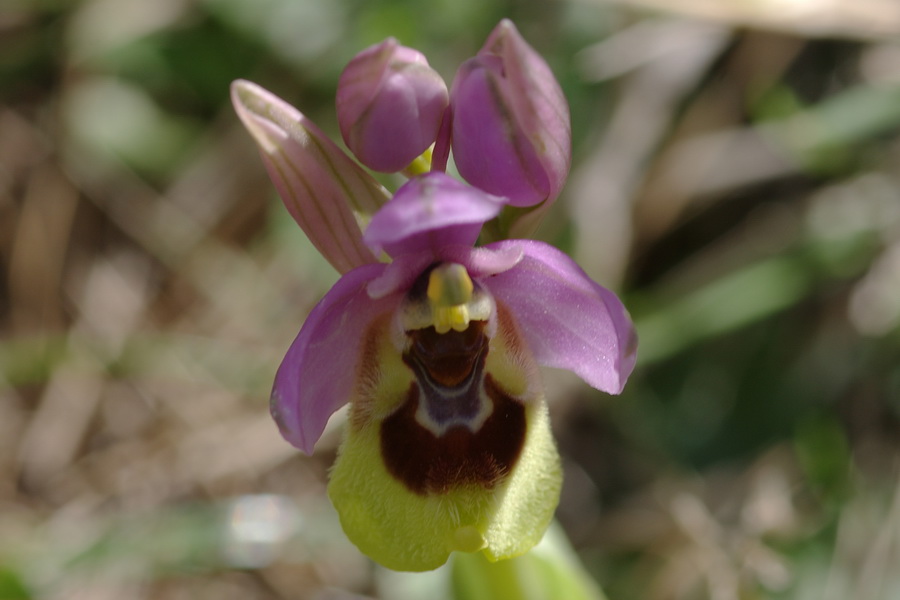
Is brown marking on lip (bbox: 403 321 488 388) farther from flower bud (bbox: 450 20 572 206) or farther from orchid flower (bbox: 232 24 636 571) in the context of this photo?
flower bud (bbox: 450 20 572 206)

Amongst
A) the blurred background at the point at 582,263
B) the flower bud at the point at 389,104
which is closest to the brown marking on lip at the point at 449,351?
the flower bud at the point at 389,104

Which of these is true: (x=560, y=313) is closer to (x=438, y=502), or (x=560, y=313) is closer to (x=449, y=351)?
(x=449, y=351)

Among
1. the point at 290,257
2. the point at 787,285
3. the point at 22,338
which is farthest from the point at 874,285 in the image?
the point at 22,338

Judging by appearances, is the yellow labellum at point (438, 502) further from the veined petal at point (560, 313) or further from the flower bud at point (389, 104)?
the flower bud at point (389, 104)

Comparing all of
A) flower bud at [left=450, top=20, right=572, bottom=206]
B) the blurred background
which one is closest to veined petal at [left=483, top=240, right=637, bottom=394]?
flower bud at [left=450, top=20, right=572, bottom=206]

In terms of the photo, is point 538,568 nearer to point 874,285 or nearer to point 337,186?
point 337,186

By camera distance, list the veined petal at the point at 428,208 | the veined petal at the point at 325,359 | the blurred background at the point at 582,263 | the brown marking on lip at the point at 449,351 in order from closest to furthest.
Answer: the veined petal at the point at 428,208
the veined petal at the point at 325,359
the brown marking on lip at the point at 449,351
the blurred background at the point at 582,263
